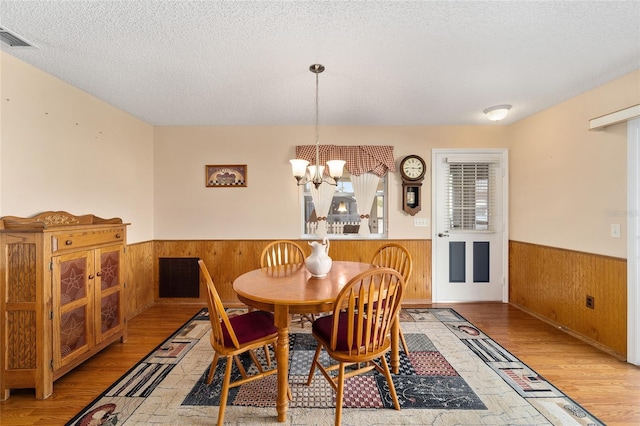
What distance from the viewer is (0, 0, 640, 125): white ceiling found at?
156 centimetres

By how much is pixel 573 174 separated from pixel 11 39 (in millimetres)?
4698

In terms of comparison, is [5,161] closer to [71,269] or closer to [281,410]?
[71,269]

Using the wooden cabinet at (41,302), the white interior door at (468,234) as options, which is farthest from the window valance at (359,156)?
the wooden cabinet at (41,302)

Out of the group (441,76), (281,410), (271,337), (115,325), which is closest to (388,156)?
(441,76)

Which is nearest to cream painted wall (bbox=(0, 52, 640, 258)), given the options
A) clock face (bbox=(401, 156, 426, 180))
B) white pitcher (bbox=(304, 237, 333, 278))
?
clock face (bbox=(401, 156, 426, 180))

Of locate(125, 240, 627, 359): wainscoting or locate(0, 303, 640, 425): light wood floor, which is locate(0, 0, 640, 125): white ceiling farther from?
locate(0, 303, 640, 425): light wood floor

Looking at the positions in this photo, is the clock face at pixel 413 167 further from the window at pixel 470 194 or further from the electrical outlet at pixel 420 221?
the electrical outlet at pixel 420 221

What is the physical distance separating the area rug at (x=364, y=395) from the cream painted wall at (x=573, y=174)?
4.78 ft

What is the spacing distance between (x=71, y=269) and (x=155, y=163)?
2.03m

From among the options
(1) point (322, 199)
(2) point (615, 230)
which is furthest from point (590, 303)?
(1) point (322, 199)

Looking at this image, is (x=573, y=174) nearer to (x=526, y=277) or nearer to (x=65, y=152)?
(x=526, y=277)

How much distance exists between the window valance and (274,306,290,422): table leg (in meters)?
2.35

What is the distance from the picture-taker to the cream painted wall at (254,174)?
144 inches

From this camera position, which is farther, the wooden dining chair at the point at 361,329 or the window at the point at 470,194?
the window at the point at 470,194
